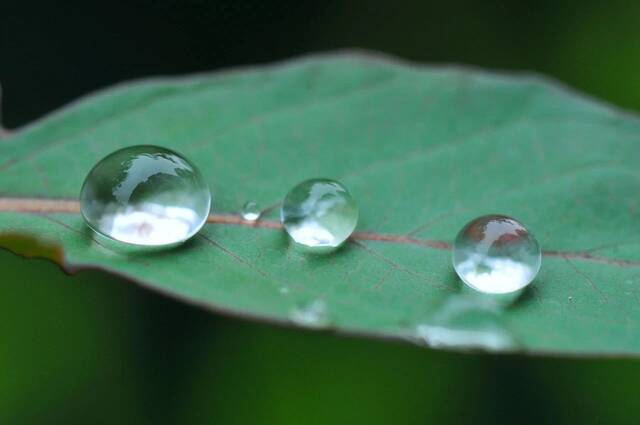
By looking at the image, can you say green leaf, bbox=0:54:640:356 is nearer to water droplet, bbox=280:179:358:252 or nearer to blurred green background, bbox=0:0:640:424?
water droplet, bbox=280:179:358:252

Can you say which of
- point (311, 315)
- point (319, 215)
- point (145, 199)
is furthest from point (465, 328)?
point (145, 199)

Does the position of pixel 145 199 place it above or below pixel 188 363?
below

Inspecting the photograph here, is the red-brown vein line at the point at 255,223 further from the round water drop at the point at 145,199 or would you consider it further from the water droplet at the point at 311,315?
the water droplet at the point at 311,315

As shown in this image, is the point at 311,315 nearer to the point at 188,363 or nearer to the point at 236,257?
the point at 236,257

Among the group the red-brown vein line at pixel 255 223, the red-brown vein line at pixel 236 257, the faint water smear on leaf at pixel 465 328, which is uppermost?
the red-brown vein line at pixel 255 223

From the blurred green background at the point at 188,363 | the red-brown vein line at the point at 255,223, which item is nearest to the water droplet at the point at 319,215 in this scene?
the red-brown vein line at the point at 255,223

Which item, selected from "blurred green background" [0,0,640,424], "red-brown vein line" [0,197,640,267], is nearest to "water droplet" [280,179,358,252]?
"red-brown vein line" [0,197,640,267]

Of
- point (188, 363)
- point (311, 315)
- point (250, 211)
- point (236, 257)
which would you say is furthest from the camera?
point (188, 363)
